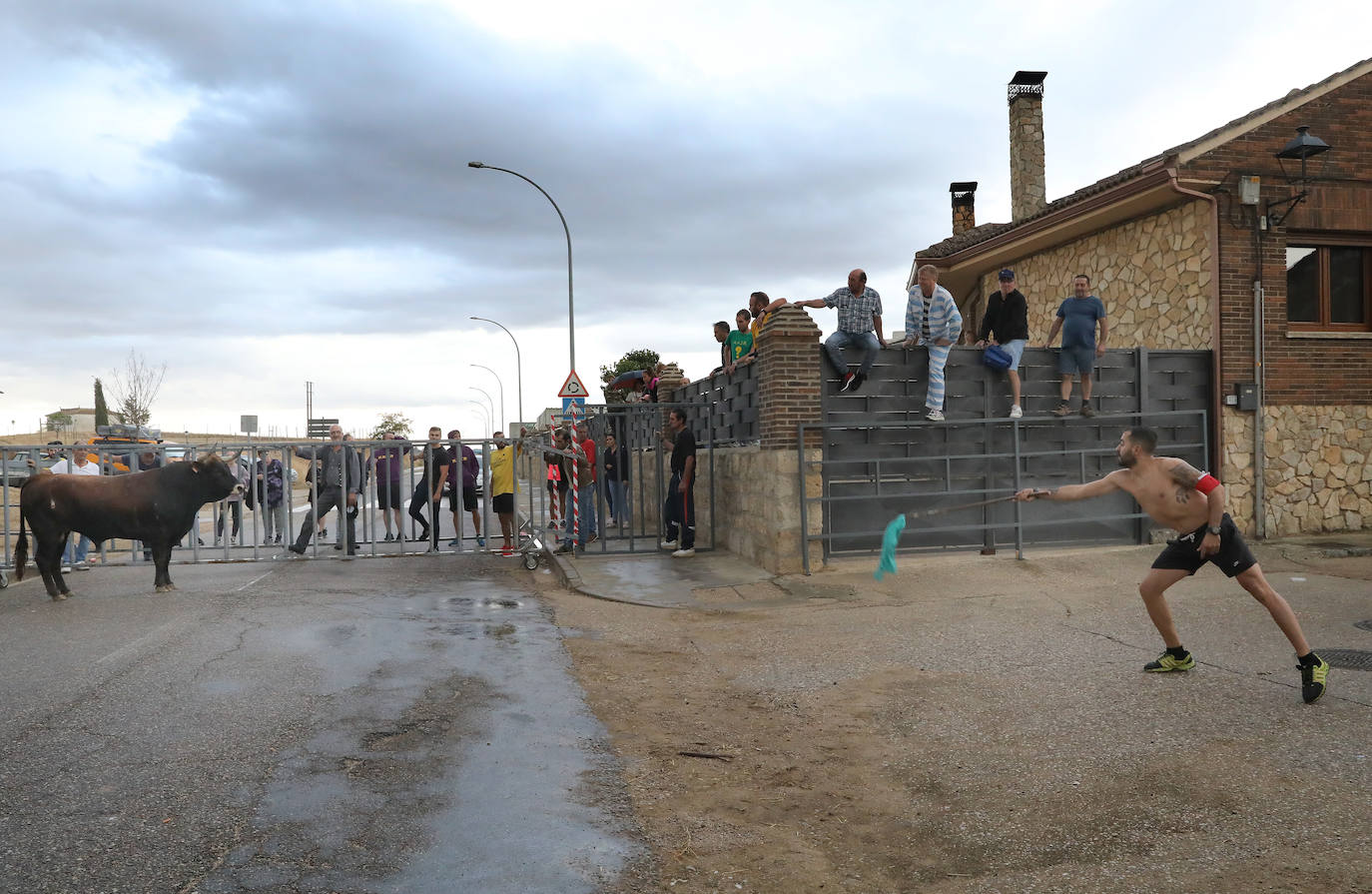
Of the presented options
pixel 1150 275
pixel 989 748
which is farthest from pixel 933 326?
pixel 989 748

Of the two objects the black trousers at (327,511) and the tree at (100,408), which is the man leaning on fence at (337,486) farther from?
the tree at (100,408)

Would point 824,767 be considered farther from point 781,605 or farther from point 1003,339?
point 1003,339

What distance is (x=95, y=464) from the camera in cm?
1496

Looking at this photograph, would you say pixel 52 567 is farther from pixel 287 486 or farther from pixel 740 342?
pixel 740 342

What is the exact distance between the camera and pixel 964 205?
29844 millimetres

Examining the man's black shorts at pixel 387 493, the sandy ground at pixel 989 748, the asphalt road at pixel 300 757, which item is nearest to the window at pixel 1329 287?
the sandy ground at pixel 989 748

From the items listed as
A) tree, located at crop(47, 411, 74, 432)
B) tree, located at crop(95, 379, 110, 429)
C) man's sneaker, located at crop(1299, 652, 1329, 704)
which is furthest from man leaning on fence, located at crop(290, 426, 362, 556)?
tree, located at crop(47, 411, 74, 432)

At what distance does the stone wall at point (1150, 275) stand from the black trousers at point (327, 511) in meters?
11.5

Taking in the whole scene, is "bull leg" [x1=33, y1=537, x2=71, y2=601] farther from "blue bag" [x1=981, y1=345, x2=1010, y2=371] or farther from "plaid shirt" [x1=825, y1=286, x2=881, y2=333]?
"blue bag" [x1=981, y1=345, x2=1010, y2=371]

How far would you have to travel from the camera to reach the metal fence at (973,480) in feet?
38.9

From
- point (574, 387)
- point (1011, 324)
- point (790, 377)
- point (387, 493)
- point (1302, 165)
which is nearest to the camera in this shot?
point (790, 377)

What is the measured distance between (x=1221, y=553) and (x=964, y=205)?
2525cm

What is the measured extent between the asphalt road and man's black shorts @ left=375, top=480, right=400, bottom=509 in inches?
227

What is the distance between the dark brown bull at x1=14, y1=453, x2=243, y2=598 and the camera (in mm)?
11141
